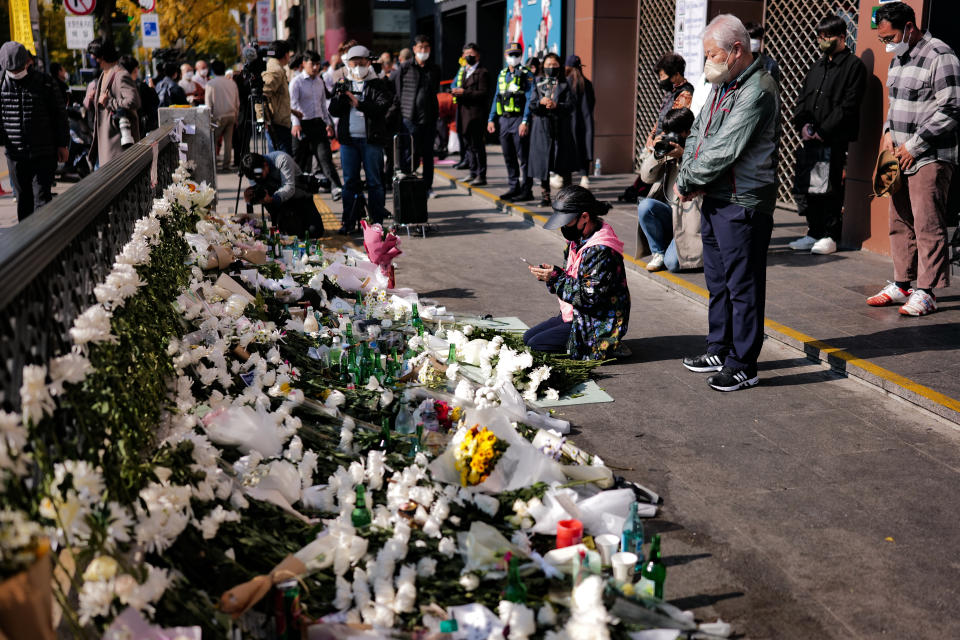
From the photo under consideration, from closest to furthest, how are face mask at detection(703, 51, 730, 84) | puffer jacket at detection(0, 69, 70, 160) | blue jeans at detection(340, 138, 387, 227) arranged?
1. face mask at detection(703, 51, 730, 84)
2. puffer jacket at detection(0, 69, 70, 160)
3. blue jeans at detection(340, 138, 387, 227)

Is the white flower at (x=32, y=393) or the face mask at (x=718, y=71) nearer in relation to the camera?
the white flower at (x=32, y=393)

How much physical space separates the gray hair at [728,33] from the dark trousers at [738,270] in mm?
876

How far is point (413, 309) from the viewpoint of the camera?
6.73 meters

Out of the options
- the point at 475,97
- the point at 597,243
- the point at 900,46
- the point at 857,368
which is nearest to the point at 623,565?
the point at 597,243

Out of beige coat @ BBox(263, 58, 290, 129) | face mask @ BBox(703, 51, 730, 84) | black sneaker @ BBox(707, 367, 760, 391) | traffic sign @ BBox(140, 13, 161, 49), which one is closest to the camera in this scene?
face mask @ BBox(703, 51, 730, 84)

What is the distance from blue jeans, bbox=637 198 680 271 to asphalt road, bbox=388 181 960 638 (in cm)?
161

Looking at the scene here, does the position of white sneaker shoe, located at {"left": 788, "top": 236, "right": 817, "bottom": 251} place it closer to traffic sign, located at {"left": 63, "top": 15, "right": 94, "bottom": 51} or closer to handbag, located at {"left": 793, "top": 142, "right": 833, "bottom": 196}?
handbag, located at {"left": 793, "top": 142, "right": 833, "bottom": 196}

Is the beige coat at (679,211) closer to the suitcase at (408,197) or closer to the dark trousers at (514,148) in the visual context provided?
Result: the suitcase at (408,197)

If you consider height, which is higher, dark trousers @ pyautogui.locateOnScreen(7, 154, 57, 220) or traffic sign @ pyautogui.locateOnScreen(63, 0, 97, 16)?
traffic sign @ pyautogui.locateOnScreen(63, 0, 97, 16)

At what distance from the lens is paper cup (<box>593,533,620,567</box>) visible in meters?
3.42

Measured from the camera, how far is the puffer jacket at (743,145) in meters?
5.20

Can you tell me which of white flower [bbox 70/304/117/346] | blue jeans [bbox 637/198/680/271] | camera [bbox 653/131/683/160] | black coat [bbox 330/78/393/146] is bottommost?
blue jeans [bbox 637/198/680/271]

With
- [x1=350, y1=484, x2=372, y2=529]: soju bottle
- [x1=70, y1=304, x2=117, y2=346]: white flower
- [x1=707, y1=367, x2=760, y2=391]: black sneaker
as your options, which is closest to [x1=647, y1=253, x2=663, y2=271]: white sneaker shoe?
[x1=707, y1=367, x2=760, y2=391]: black sneaker

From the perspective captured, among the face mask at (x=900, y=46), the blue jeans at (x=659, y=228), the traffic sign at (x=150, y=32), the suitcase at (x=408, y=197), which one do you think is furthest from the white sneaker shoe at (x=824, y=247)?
the traffic sign at (x=150, y=32)
